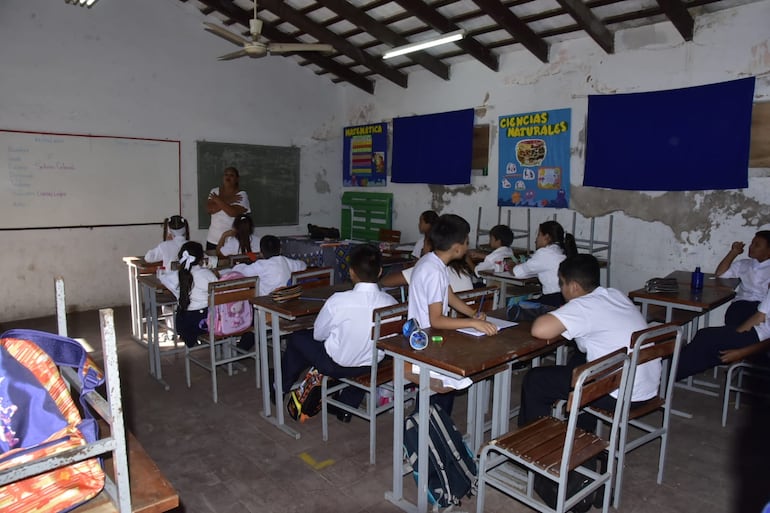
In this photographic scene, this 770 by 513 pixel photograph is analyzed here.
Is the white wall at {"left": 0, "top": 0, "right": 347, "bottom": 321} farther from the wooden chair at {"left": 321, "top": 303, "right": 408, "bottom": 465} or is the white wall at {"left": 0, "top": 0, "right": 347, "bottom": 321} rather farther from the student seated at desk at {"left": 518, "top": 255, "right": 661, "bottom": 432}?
the student seated at desk at {"left": 518, "top": 255, "right": 661, "bottom": 432}

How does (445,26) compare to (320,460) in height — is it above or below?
above

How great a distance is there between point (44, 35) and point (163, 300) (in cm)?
374

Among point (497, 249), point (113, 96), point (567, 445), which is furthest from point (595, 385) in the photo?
point (113, 96)

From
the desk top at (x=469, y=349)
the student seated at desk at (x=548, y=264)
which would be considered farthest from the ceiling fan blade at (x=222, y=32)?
the desk top at (x=469, y=349)

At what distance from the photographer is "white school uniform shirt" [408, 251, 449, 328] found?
2.54 meters

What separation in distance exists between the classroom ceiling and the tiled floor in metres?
3.44

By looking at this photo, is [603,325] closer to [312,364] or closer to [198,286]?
[312,364]

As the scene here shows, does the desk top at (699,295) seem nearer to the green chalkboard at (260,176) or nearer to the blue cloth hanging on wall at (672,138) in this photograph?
the blue cloth hanging on wall at (672,138)

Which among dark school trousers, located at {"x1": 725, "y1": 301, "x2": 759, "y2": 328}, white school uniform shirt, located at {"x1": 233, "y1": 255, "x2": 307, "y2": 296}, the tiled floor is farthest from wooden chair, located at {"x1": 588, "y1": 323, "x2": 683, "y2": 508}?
white school uniform shirt, located at {"x1": 233, "y1": 255, "x2": 307, "y2": 296}

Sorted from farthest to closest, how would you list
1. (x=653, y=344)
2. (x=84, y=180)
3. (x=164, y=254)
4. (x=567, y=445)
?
(x=84, y=180), (x=164, y=254), (x=653, y=344), (x=567, y=445)

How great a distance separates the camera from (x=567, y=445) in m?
1.87

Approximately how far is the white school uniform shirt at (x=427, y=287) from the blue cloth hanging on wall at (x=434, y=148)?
4.48 meters

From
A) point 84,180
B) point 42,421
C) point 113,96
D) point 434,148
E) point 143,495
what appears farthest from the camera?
point 434,148

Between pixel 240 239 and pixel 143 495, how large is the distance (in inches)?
153
